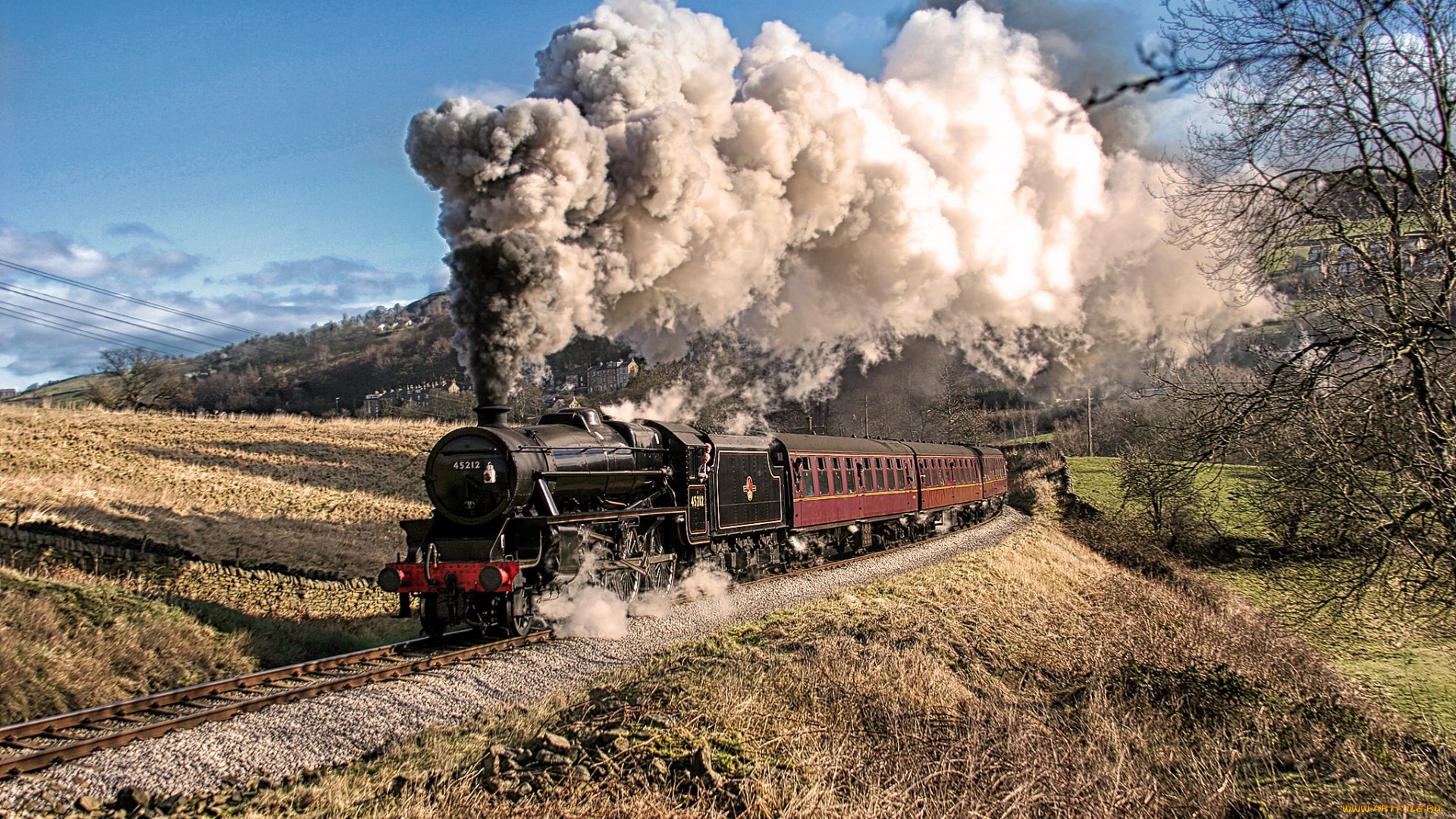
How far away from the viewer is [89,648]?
8.18m

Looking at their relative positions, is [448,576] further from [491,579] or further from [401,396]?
[401,396]

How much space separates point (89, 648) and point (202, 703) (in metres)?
1.90

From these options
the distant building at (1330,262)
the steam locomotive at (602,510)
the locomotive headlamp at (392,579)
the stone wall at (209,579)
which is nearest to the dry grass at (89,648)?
the locomotive headlamp at (392,579)

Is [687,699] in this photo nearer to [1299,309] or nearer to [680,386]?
[1299,309]

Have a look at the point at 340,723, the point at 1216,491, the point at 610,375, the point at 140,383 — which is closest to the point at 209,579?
the point at 340,723

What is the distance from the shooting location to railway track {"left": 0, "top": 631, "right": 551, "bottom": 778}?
236 inches

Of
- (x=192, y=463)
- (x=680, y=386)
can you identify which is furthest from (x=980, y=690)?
(x=192, y=463)

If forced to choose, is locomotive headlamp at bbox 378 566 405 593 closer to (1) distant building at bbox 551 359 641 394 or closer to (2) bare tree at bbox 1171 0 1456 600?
(2) bare tree at bbox 1171 0 1456 600

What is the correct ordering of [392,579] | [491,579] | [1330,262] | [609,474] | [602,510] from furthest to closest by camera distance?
[602,510], [609,474], [392,579], [491,579], [1330,262]

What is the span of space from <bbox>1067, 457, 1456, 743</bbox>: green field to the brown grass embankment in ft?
2.42

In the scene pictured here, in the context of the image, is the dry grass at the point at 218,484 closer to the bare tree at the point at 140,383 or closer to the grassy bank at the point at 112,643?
the grassy bank at the point at 112,643

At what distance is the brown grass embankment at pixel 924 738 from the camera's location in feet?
16.7

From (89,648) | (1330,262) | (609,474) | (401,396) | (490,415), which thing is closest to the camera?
(1330,262)

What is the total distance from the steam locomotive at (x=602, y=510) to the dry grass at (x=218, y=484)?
188 inches
